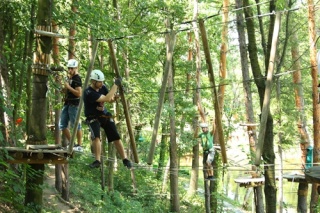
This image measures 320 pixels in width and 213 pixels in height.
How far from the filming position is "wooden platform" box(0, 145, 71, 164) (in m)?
5.52

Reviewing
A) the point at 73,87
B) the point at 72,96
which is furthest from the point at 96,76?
the point at 72,96

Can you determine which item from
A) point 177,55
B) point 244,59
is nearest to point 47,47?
point 244,59

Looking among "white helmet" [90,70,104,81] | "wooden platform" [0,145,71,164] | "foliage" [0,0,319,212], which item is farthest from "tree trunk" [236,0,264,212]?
"wooden platform" [0,145,71,164]

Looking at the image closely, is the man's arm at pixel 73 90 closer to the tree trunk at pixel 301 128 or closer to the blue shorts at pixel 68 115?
the blue shorts at pixel 68 115

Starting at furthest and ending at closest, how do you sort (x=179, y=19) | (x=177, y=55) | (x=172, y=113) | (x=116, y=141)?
(x=177, y=55), (x=179, y=19), (x=172, y=113), (x=116, y=141)

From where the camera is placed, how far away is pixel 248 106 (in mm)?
11539

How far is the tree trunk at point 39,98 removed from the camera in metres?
6.09

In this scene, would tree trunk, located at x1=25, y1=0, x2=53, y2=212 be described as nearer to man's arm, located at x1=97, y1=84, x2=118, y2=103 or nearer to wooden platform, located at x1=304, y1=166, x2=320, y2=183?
man's arm, located at x1=97, y1=84, x2=118, y2=103

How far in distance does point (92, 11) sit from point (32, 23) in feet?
3.91

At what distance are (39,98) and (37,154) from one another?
35.3 inches

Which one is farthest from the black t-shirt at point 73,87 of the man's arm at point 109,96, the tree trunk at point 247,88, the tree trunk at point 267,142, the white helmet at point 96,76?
the tree trunk at point 247,88

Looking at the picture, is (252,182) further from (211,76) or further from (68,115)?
(211,76)

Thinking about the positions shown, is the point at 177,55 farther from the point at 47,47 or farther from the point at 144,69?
the point at 47,47

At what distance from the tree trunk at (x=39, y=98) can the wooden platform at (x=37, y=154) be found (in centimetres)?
27
